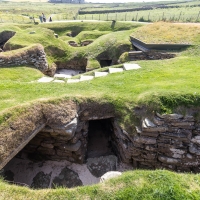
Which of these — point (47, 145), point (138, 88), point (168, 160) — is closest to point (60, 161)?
point (47, 145)

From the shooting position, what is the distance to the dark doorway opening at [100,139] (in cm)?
1028

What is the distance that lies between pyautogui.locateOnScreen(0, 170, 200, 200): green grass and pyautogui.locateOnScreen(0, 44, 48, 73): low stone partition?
1158cm

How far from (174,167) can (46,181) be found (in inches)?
220

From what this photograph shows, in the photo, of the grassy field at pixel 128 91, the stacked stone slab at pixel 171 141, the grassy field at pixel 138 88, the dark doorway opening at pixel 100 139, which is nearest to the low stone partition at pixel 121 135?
the stacked stone slab at pixel 171 141

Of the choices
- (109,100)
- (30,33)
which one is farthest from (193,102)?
(30,33)

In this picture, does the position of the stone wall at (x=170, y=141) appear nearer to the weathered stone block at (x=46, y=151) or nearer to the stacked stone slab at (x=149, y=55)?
the weathered stone block at (x=46, y=151)

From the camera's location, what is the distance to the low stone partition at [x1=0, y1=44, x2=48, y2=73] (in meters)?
14.9

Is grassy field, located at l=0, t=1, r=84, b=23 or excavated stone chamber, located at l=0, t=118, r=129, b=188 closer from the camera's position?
excavated stone chamber, located at l=0, t=118, r=129, b=188

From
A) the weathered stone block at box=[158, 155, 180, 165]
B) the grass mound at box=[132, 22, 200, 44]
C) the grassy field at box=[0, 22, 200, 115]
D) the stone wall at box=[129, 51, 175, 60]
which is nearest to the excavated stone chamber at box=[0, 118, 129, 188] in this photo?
the grassy field at box=[0, 22, 200, 115]

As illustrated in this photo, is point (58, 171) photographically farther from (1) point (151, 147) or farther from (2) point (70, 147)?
(1) point (151, 147)

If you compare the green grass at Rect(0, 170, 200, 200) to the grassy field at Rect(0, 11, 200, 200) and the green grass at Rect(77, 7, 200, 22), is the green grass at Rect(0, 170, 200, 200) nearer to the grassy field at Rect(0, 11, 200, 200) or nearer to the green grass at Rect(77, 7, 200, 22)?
the grassy field at Rect(0, 11, 200, 200)

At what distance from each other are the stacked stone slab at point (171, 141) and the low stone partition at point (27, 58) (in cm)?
1098

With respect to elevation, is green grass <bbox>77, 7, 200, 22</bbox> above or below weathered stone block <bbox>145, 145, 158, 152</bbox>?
below

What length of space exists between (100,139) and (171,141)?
13.9ft
